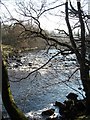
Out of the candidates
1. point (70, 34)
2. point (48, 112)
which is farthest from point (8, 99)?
point (48, 112)

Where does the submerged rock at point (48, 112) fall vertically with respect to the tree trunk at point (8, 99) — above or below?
below

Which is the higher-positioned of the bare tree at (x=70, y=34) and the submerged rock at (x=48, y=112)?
the bare tree at (x=70, y=34)

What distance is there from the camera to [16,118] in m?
6.92

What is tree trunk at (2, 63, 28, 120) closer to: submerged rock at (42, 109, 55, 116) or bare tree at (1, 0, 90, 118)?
bare tree at (1, 0, 90, 118)

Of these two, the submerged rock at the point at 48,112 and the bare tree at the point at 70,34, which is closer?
the bare tree at the point at 70,34

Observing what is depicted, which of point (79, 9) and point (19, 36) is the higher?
point (79, 9)

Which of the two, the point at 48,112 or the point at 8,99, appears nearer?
the point at 8,99

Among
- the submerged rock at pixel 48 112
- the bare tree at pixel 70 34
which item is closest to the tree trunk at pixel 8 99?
the bare tree at pixel 70 34

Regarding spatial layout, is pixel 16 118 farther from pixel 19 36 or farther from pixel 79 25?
pixel 79 25

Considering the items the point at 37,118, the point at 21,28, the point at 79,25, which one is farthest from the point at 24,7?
the point at 37,118

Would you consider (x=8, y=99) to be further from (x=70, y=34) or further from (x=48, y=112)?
(x=48, y=112)

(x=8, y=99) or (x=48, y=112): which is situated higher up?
(x=8, y=99)

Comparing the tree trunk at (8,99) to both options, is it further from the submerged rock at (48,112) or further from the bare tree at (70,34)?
the submerged rock at (48,112)

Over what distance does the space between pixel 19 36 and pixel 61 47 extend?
2037mm
